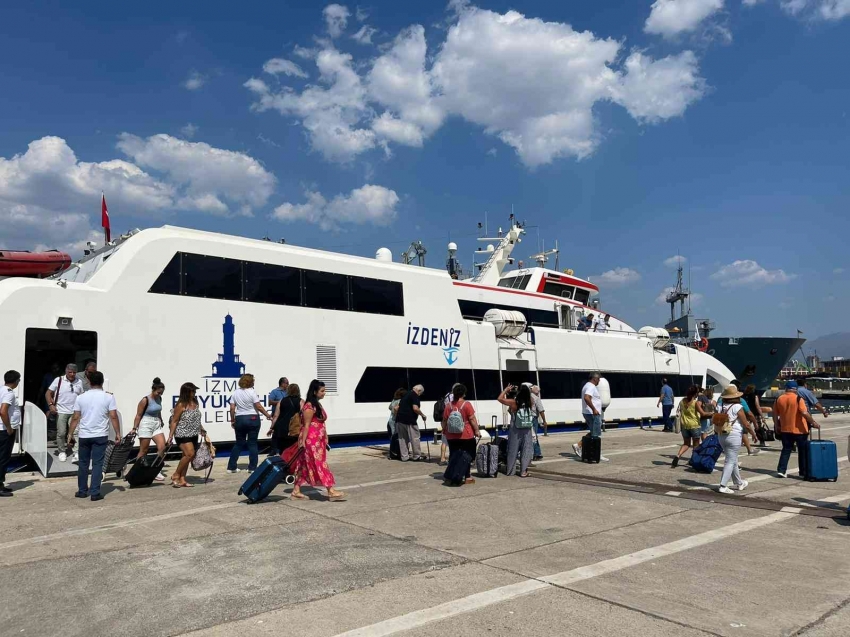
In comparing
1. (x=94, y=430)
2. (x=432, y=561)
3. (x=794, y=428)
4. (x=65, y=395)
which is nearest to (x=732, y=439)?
(x=794, y=428)

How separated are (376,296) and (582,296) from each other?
9799 mm

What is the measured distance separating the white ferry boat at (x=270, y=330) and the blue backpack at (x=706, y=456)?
620cm

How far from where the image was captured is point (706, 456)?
9172 millimetres

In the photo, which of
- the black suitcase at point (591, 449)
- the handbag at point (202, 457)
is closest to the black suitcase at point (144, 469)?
the handbag at point (202, 457)

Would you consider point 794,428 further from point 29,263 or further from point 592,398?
point 29,263

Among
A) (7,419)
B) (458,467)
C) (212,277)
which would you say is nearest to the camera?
(7,419)

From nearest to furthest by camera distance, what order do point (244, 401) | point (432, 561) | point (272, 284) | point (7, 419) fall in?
point (432, 561)
point (7, 419)
point (244, 401)
point (272, 284)

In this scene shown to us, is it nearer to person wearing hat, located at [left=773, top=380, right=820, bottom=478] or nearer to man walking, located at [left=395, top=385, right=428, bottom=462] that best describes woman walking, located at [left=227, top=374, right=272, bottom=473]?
man walking, located at [left=395, top=385, right=428, bottom=462]

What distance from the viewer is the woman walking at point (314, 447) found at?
721cm

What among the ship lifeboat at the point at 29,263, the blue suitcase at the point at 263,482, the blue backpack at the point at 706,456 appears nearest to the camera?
the blue suitcase at the point at 263,482

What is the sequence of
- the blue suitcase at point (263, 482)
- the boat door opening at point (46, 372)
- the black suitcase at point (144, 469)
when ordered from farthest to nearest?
the boat door opening at point (46, 372) < the black suitcase at point (144, 469) < the blue suitcase at point (263, 482)

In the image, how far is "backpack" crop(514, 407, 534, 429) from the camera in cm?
905

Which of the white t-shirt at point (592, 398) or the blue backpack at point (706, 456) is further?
the white t-shirt at point (592, 398)

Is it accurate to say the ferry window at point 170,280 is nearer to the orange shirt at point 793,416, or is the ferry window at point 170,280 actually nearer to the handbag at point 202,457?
the handbag at point 202,457
